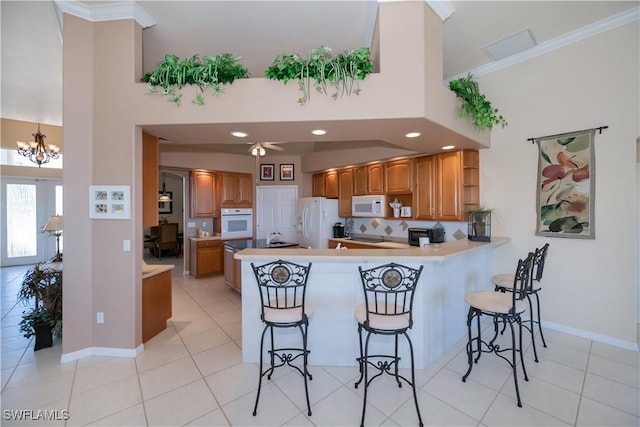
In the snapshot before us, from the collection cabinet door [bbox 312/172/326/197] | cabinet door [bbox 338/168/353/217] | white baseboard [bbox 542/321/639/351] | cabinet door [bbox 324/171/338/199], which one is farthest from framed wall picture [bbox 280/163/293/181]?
white baseboard [bbox 542/321/639/351]

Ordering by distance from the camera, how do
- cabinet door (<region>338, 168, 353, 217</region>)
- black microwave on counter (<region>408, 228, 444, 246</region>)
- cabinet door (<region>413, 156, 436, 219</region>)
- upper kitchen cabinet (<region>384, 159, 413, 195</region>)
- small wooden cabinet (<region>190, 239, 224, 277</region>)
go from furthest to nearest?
small wooden cabinet (<region>190, 239, 224, 277</region>), cabinet door (<region>338, 168, 353, 217</region>), upper kitchen cabinet (<region>384, 159, 413, 195</region>), black microwave on counter (<region>408, 228, 444, 246</region>), cabinet door (<region>413, 156, 436, 219</region>)

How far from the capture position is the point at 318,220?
19.1 ft

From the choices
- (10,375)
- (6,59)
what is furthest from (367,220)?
(6,59)

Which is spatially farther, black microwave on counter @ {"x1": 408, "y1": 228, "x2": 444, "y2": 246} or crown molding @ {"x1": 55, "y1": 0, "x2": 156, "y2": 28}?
black microwave on counter @ {"x1": 408, "y1": 228, "x2": 444, "y2": 246}

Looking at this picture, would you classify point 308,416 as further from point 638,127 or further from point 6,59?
point 6,59

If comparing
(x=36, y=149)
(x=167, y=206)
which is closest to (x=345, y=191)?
(x=36, y=149)

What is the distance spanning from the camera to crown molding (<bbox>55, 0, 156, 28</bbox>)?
2.57 meters

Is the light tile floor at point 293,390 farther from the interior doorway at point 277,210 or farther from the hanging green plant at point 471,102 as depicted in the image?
the interior doorway at point 277,210

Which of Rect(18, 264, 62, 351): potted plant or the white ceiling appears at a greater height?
the white ceiling

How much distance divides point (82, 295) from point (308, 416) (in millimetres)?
2501

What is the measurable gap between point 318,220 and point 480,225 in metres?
3.16

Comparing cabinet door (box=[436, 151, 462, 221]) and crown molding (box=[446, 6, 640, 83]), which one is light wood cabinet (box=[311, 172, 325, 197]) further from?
crown molding (box=[446, 6, 640, 83])

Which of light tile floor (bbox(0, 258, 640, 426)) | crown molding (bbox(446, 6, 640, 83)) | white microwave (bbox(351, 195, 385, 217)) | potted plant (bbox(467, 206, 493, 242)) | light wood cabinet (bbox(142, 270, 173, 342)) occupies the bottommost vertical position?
light tile floor (bbox(0, 258, 640, 426))

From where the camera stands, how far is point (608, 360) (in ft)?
8.57
